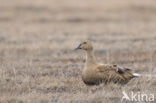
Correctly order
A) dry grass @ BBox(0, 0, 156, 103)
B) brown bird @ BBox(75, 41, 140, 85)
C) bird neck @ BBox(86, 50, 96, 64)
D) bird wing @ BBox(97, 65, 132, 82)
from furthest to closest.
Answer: bird neck @ BBox(86, 50, 96, 64) → bird wing @ BBox(97, 65, 132, 82) → brown bird @ BBox(75, 41, 140, 85) → dry grass @ BBox(0, 0, 156, 103)

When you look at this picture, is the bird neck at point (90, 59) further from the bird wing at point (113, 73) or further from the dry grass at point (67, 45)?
the dry grass at point (67, 45)

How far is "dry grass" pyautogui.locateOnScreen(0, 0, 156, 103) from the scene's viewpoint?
30.8ft

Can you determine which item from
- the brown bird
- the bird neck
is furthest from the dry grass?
the bird neck

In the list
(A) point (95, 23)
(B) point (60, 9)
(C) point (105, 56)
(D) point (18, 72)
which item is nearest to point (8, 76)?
(D) point (18, 72)

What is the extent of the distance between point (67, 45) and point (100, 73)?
6.59m

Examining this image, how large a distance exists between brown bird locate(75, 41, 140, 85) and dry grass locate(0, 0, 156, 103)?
0.51 ft

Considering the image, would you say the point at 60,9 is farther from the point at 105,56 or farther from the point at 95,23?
the point at 105,56

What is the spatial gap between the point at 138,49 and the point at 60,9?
492 inches

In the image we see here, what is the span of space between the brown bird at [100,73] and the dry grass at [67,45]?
0.15 meters

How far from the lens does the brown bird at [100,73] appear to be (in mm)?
9578

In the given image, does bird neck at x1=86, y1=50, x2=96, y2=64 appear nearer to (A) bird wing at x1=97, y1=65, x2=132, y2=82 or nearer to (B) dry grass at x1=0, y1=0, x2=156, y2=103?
(A) bird wing at x1=97, y1=65, x2=132, y2=82

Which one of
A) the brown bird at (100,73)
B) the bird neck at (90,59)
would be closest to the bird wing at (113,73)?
the brown bird at (100,73)

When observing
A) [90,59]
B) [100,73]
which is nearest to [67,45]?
[90,59]

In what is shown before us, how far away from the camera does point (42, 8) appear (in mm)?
27625
